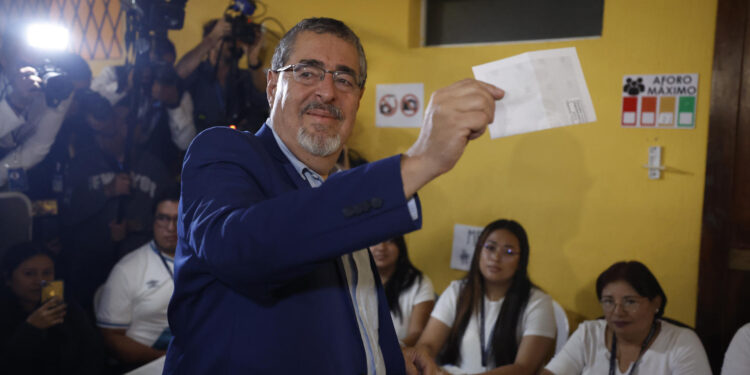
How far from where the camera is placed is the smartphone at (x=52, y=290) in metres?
2.45

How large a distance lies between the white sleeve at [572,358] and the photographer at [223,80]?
209 cm

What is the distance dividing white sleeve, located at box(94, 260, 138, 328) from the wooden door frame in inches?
114

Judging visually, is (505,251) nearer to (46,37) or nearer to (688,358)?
(688,358)

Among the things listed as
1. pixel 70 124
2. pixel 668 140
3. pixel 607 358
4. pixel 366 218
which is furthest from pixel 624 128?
pixel 70 124

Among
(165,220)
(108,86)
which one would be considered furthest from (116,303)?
(108,86)

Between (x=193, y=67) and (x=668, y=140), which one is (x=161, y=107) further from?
(x=668, y=140)

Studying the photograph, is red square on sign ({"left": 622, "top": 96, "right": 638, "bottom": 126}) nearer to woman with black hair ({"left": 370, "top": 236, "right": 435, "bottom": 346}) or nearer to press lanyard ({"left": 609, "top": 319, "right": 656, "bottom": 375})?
press lanyard ({"left": 609, "top": 319, "right": 656, "bottom": 375})

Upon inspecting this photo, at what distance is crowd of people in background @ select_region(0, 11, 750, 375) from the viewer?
7.96ft

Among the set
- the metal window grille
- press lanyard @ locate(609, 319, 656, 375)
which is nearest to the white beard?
press lanyard @ locate(609, 319, 656, 375)

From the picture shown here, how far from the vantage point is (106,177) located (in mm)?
3012

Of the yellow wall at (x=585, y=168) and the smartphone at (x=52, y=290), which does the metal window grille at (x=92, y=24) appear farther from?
the smartphone at (x=52, y=290)

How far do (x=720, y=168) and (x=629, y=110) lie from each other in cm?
52

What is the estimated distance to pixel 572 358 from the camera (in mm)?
2467

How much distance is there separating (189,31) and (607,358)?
3439mm
